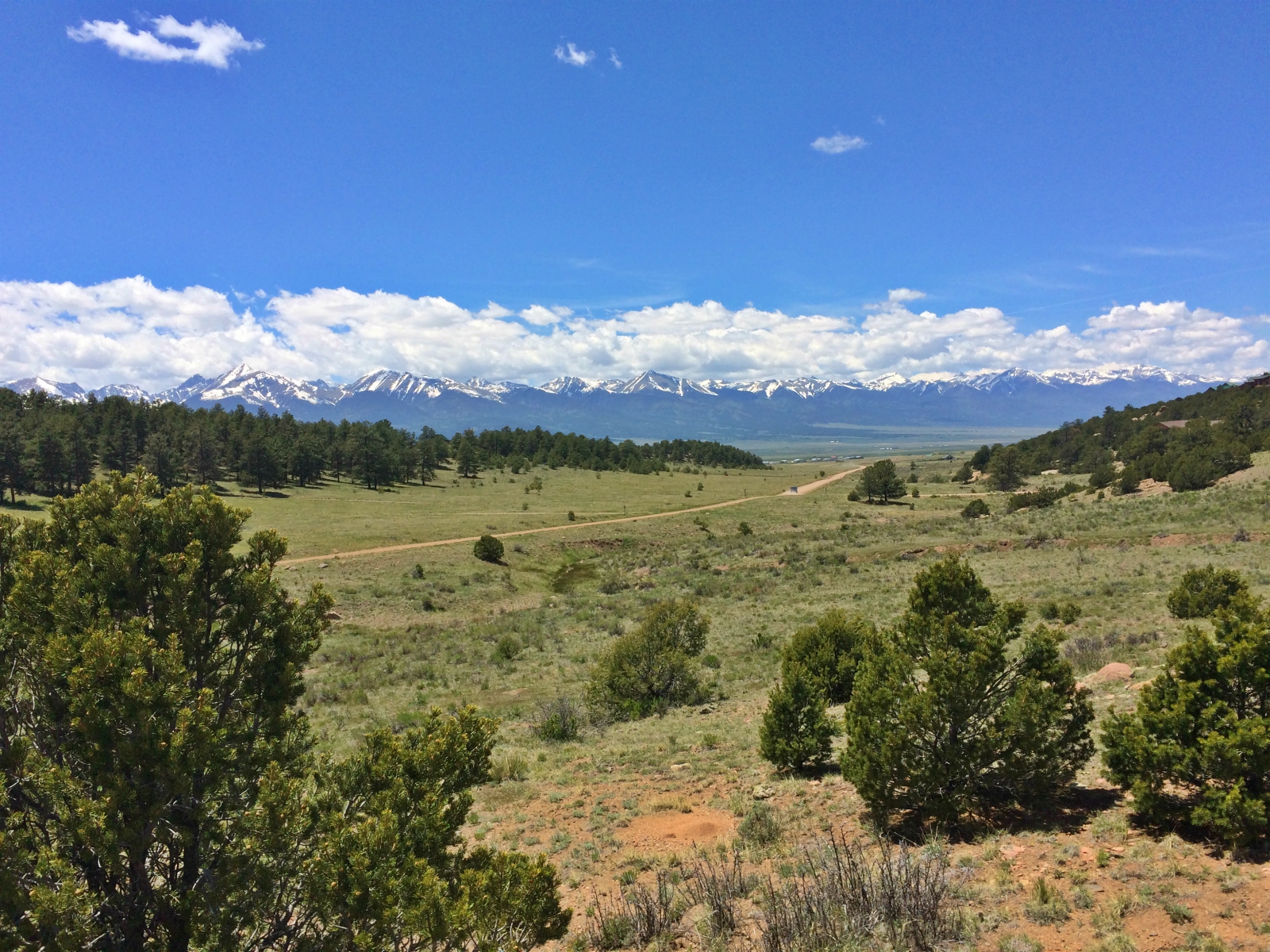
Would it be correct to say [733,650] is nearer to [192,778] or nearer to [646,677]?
[646,677]

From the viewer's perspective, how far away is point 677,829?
10.1 meters

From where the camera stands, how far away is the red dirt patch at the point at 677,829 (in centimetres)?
963

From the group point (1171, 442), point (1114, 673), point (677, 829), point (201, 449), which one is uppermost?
point (1171, 442)

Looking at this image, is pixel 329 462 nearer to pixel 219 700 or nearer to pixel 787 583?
pixel 787 583

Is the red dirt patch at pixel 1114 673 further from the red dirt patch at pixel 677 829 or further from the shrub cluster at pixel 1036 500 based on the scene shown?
the shrub cluster at pixel 1036 500

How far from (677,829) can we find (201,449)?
95.2 m

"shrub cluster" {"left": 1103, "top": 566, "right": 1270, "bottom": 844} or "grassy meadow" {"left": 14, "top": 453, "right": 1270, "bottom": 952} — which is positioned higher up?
"shrub cluster" {"left": 1103, "top": 566, "right": 1270, "bottom": 844}

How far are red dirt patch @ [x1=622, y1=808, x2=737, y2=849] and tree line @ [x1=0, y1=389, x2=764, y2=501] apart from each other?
70.9 metres

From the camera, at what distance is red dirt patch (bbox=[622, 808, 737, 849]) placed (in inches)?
379

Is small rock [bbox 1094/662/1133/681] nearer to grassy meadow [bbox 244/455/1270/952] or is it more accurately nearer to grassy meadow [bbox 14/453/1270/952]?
grassy meadow [bbox 244/455/1270/952]

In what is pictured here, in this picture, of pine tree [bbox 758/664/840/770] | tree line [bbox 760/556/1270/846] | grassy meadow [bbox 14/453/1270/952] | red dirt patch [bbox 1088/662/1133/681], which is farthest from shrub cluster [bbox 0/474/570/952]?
Result: red dirt patch [bbox 1088/662/1133/681]

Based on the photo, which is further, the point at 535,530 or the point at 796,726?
the point at 535,530

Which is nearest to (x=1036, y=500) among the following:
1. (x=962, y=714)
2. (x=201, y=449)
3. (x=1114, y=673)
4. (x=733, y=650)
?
(x=733, y=650)

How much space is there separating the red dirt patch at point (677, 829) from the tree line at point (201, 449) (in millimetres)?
70888
